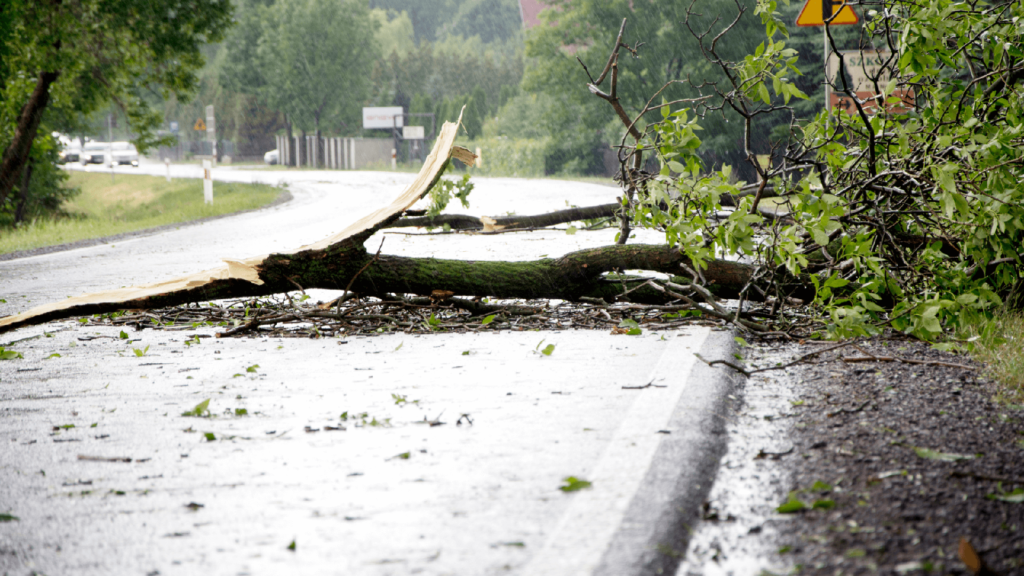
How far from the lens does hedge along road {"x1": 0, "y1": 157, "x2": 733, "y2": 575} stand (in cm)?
265

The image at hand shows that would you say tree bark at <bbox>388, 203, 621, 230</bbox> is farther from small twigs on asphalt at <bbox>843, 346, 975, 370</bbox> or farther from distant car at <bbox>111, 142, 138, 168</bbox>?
distant car at <bbox>111, 142, 138, 168</bbox>

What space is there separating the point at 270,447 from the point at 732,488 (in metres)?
1.85

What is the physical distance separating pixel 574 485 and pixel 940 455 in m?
1.32

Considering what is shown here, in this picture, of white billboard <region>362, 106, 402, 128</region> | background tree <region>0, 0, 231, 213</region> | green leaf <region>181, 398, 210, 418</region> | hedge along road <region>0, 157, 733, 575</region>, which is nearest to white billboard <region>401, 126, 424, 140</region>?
Answer: white billboard <region>362, 106, 402, 128</region>

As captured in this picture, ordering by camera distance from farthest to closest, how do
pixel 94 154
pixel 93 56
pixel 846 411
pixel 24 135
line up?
pixel 94 154 < pixel 93 56 < pixel 24 135 < pixel 846 411

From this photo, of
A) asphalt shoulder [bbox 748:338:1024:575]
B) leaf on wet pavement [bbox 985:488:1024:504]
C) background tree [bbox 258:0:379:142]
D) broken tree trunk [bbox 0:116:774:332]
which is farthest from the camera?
background tree [bbox 258:0:379:142]

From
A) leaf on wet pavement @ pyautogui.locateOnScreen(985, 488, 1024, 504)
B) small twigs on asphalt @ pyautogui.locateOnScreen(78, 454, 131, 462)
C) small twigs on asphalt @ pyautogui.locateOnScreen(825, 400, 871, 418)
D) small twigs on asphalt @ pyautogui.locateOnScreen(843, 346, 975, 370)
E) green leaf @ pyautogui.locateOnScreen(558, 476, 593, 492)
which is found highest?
small twigs on asphalt @ pyautogui.locateOnScreen(843, 346, 975, 370)

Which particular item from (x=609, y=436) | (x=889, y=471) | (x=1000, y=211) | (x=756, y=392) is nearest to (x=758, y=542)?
(x=889, y=471)

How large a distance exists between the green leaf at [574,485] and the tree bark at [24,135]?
1827 cm

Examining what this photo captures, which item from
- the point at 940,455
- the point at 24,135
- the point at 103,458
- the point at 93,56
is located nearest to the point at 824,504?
the point at 940,455

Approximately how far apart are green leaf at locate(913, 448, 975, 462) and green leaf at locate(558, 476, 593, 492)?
120 cm

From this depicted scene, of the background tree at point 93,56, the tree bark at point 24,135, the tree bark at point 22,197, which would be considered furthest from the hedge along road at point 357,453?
the tree bark at point 22,197

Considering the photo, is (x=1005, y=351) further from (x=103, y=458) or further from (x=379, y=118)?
(x=379, y=118)

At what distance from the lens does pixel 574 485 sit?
3.05 metres
